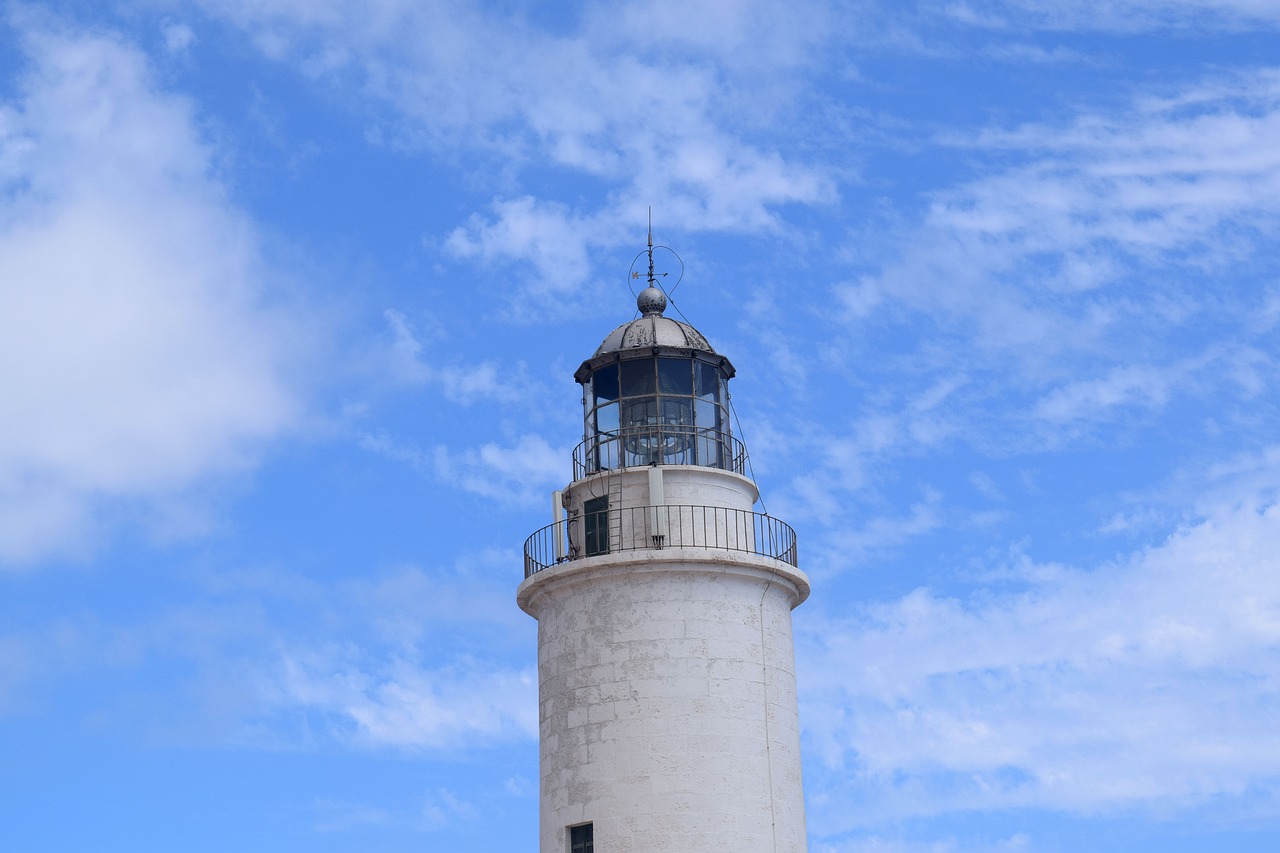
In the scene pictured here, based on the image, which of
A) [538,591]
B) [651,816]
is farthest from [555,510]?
[651,816]

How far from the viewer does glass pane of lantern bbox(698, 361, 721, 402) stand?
3109 cm

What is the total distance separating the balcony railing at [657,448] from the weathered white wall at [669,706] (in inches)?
41.1

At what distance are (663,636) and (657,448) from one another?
3495 mm

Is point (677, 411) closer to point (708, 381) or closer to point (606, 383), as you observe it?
point (708, 381)

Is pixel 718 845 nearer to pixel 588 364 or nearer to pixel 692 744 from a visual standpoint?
pixel 692 744

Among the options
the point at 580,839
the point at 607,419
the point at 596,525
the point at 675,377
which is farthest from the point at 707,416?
the point at 580,839

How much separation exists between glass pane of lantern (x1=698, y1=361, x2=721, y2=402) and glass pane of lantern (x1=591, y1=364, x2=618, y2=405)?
1474 mm

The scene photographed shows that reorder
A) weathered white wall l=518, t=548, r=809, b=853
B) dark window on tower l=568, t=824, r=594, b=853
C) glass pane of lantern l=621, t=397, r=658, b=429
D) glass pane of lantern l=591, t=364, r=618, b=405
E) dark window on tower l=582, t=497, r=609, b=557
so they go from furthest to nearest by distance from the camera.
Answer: glass pane of lantern l=591, t=364, r=618, b=405, glass pane of lantern l=621, t=397, r=658, b=429, dark window on tower l=582, t=497, r=609, b=557, dark window on tower l=568, t=824, r=594, b=853, weathered white wall l=518, t=548, r=809, b=853

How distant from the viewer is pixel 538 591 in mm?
29906

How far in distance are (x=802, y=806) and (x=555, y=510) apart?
644 cm

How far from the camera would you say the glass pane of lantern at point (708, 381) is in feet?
102

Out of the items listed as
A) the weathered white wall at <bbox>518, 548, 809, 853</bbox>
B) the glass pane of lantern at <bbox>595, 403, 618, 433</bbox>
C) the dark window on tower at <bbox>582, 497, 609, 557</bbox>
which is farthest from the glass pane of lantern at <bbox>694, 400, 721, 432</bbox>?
the dark window on tower at <bbox>582, 497, 609, 557</bbox>

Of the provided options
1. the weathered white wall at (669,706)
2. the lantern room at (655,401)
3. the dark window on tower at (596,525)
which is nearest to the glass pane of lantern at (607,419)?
the lantern room at (655,401)

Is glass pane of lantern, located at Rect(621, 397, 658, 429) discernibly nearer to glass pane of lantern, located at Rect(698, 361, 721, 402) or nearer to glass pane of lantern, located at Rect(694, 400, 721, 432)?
glass pane of lantern, located at Rect(694, 400, 721, 432)
